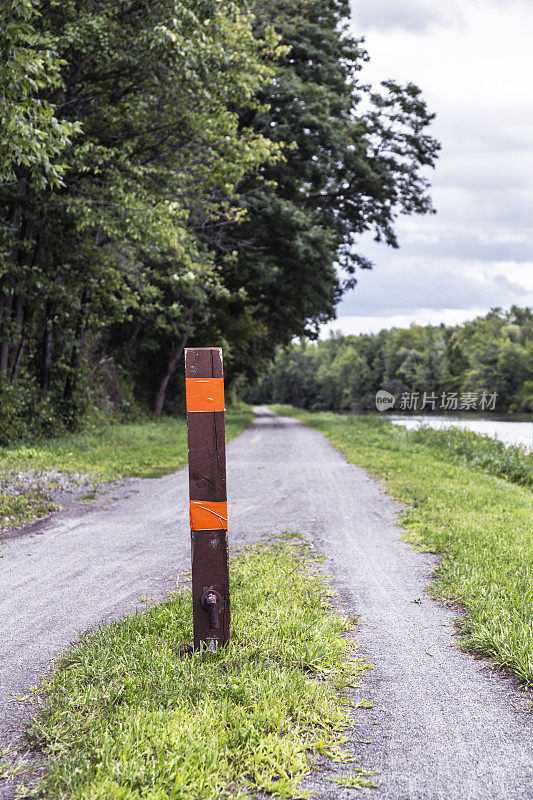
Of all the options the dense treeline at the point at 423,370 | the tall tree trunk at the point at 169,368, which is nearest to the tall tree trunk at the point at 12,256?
the tall tree trunk at the point at 169,368

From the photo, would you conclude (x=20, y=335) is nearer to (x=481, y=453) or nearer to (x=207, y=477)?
(x=207, y=477)

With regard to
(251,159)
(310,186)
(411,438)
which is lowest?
(411,438)

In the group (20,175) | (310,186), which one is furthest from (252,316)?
(20,175)

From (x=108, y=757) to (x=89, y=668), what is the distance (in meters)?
0.72

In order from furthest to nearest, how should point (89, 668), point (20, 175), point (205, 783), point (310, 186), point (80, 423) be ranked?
point (310, 186), point (80, 423), point (20, 175), point (89, 668), point (205, 783)

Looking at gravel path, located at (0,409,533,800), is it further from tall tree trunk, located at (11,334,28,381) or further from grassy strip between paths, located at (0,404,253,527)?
tall tree trunk, located at (11,334,28,381)

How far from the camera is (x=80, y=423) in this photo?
44.0ft

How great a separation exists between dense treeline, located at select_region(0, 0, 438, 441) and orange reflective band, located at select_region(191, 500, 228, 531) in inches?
205

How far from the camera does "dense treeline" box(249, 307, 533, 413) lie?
58.6 meters

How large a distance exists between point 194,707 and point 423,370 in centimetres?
8305

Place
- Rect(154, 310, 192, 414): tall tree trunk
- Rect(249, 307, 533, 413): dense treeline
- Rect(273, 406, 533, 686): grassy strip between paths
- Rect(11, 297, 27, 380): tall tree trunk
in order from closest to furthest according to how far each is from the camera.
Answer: Rect(273, 406, 533, 686): grassy strip between paths → Rect(11, 297, 27, 380): tall tree trunk → Rect(154, 310, 192, 414): tall tree trunk → Rect(249, 307, 533, 413): dense treeline

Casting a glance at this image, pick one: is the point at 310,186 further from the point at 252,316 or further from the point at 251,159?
the point at 251,159

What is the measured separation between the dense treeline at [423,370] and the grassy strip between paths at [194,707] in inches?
1036

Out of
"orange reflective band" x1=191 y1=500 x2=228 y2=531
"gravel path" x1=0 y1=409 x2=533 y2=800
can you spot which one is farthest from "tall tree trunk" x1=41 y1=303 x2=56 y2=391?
"orange reflective band" x1=191 y1=500 x2=228 y2=531
